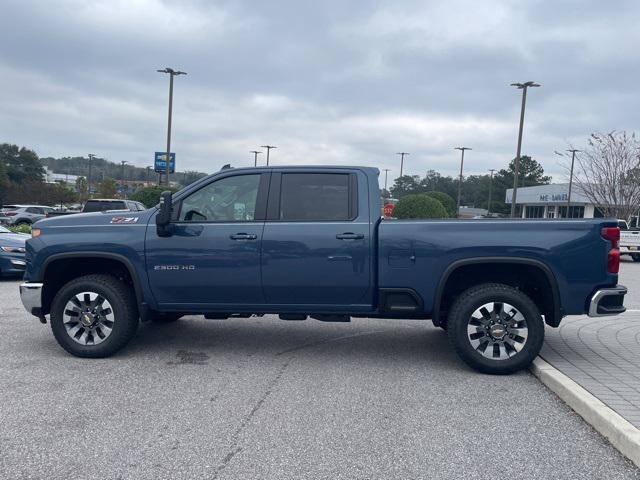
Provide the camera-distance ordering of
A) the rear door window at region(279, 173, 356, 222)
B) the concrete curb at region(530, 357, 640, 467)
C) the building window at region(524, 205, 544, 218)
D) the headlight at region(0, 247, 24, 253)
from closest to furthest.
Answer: the concrete curb at region(530, 357, 640, 467)
the rear door window at region(279, 173, 356, 222)
the headlight at region(0, 247, 24, 253)
the building window at region(524, 205, 544, 218)

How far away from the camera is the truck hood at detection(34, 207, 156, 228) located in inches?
242

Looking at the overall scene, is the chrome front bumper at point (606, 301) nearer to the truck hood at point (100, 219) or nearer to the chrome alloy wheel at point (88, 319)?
the truck hood at point (100, 219)

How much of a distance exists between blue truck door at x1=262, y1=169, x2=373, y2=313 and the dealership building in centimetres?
4346

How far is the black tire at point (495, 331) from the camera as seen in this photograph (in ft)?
18.9

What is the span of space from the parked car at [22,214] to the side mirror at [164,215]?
30.9 metres

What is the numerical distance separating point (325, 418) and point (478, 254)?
225 centimetres

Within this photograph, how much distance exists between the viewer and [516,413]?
15.8 feet

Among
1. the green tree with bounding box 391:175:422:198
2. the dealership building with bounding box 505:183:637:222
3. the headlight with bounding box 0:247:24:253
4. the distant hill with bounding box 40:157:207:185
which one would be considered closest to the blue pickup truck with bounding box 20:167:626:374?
the headlight with bounding box 0:247:24:253

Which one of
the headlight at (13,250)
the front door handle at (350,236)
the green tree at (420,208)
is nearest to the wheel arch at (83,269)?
the front door handle at (350,236)

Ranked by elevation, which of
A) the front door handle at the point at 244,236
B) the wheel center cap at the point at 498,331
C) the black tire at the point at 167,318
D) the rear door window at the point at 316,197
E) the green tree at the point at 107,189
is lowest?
the black tire at the point at 167,318

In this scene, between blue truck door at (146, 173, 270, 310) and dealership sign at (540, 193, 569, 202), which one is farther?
dealership sign at (540, 193, 569, 202)

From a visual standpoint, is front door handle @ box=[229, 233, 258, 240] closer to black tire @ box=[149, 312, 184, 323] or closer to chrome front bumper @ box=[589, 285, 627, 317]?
black tire @ box=[149, 312, 184, 323]

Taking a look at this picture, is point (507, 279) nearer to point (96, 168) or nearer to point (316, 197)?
point (316, 197)

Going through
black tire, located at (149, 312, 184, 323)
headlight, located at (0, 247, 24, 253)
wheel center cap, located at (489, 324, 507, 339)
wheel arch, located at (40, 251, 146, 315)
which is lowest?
black tire, located at (149, 312, 184, 323)
